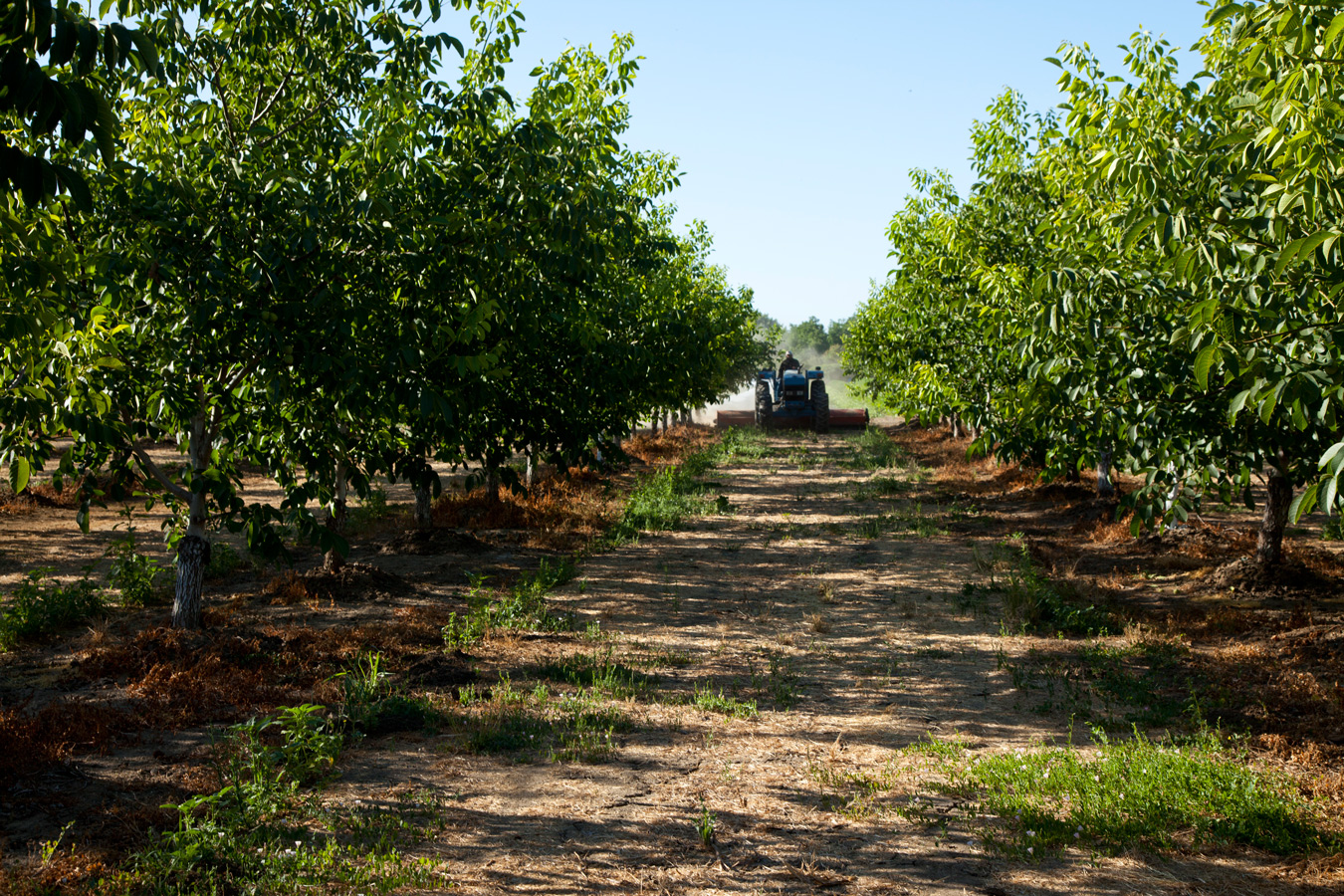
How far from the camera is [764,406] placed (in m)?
42.0

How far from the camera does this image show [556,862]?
438cm

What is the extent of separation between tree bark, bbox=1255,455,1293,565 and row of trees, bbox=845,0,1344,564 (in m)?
0.02

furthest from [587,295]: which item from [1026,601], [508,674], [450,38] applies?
[1026,601]

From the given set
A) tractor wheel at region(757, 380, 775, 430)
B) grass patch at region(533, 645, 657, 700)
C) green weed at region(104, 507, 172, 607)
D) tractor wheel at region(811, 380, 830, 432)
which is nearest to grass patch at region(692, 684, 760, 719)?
grass patch at region(533, 645, 657, 700)

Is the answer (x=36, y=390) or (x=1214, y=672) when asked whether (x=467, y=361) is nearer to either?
(x=36, y=390)

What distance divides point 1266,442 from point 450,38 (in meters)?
7.12

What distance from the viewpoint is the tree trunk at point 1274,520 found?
970 centimetres

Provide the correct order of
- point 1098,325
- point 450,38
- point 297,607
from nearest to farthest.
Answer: point 1098,325, point 450,38, point 297,607

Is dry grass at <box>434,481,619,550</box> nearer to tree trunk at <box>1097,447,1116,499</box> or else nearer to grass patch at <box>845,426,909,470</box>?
tree trunk at <box>1097,447,1116,499</box>

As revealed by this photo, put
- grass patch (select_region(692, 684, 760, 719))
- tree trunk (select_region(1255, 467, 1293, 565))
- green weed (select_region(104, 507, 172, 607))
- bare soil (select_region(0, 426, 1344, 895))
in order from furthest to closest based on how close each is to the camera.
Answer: tree trunk (select_region(1255, 467, 1293, 565))
green weed (select_region(104, 507, 172, 607))
grass patch (select_region(692, 684, 760, 719))
bare soil (select_region(0, 426, 1344, 895))

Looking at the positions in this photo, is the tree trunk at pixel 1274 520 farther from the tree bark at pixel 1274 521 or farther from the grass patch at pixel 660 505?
the grass patch at pixel 660 505

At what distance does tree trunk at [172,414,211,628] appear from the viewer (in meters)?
7.80

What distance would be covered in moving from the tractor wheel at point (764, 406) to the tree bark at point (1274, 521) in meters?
30.4

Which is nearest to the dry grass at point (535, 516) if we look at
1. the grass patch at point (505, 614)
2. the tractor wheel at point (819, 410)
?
the grass patch at point (505, 614)
